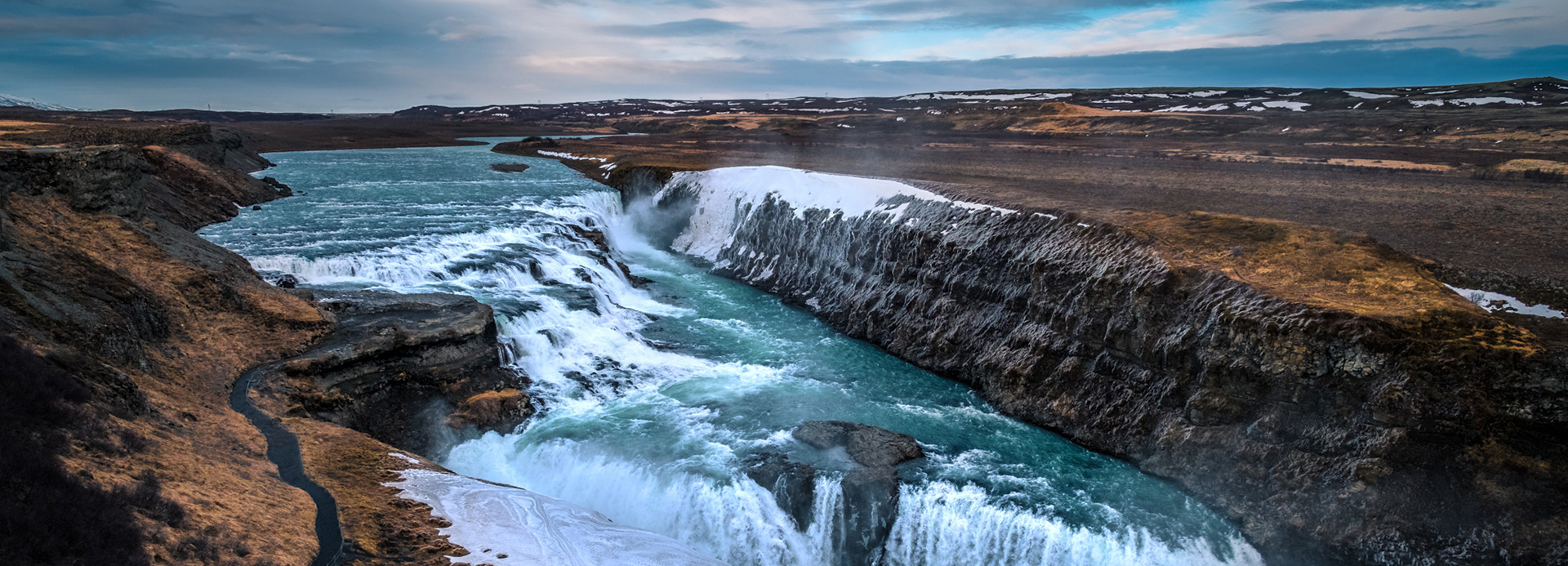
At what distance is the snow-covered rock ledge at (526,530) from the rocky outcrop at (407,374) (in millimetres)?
3129

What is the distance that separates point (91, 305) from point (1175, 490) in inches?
884

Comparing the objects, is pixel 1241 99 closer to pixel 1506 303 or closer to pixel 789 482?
pixel 1506 303

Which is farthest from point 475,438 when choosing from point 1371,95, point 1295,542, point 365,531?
point 1371,95

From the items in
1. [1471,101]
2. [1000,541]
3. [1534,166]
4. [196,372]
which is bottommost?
[1000,541]

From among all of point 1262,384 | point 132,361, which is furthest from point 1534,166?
point 132,361

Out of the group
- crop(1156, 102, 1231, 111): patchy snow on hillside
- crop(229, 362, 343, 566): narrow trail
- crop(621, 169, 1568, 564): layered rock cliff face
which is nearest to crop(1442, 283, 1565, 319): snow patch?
crop(621, 169, 1568, 564): layered rock cliff face

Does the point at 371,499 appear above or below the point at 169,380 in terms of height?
below

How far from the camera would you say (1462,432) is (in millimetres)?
12922

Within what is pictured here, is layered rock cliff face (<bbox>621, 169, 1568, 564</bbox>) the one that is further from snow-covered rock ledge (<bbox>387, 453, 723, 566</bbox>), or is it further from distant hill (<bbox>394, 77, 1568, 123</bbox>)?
distant hill (<bbox>394, 77, 1568, 123</bbox>)

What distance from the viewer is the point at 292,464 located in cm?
1273

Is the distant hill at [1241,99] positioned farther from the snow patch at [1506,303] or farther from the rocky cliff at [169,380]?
the rocky cliff at [169,380]

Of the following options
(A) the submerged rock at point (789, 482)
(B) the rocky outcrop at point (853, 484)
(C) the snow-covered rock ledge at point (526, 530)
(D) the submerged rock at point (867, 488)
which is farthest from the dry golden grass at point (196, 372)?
(D) the submerged rock at point (867, 488)

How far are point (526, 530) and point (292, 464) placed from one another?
419cm

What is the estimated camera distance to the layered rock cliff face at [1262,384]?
12602 millimetres
